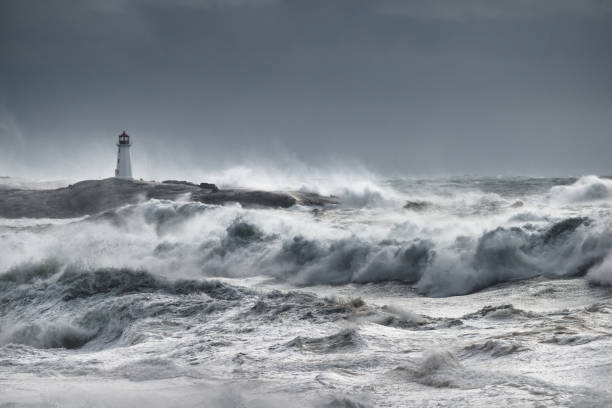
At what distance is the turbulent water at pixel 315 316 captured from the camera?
528cm

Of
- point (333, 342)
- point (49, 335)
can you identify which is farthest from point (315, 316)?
point (49, 335)

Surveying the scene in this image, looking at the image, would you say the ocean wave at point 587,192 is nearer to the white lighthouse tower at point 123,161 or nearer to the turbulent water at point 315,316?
the turbulent water at point 315,316

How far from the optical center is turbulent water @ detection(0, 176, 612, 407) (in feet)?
17.3

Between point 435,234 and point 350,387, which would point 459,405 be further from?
point 435,234

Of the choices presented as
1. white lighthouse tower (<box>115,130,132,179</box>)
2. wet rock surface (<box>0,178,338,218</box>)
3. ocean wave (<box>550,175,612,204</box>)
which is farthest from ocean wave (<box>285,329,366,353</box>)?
white lighthouse tower (<box>115,130,132,179</box>)

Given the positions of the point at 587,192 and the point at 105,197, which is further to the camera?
the point at 105,197

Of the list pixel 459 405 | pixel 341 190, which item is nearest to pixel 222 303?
pixel 459 405

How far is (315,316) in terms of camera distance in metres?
8.53

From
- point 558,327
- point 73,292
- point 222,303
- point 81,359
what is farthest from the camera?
point 73,292

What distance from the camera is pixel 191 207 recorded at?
25328 millimetres

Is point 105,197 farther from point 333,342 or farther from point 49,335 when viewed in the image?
point 333,342

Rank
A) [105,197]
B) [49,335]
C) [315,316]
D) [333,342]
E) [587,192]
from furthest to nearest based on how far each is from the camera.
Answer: [105,197] → [587,192] → [49,335] → [315,316] → [333,342]

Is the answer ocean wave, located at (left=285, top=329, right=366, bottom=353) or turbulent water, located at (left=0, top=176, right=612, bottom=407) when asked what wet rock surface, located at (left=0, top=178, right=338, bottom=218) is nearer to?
turbulent water, located at (left=0, top=176, right=612, bottom=407)

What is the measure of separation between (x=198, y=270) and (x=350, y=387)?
10.9 metres
